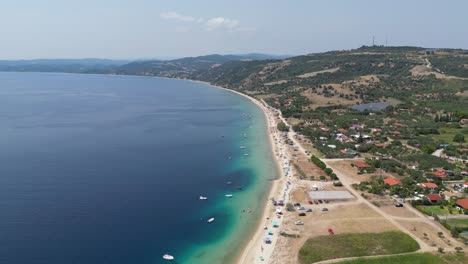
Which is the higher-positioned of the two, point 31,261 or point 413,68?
point 413,68

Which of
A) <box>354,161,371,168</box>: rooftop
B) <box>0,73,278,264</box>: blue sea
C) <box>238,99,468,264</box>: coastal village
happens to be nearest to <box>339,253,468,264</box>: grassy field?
<box>238,99,468,264</box>: coastal village

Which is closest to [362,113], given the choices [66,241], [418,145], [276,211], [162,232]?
[418,145]

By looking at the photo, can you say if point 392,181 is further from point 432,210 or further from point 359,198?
point 432,210

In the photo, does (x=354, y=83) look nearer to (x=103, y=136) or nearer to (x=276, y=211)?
(x=103, y=136)

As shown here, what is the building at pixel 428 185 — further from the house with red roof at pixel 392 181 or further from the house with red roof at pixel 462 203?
the house with red roof at pixel 462 203

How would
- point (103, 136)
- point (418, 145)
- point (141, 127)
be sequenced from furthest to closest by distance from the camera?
point (141, 127) < point (103, 136) < point (418, 145)

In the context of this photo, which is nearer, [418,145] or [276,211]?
[276,211]
